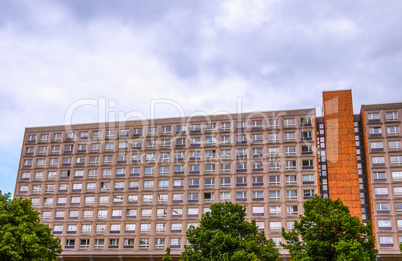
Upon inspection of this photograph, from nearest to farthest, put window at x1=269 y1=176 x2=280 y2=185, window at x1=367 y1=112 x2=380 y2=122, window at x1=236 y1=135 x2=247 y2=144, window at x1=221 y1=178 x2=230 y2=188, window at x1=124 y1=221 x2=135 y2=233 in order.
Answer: window at x1=367 y1=112 x2=380 y2=122, window at x1=269 y1=176 x2=280 y2=185, window at x1=221 y1=178 x2=230 y2=188, window at x1=124 y1=221 x2=135 y2=233, window at x1=236 y1=135 x2=247 y2=144

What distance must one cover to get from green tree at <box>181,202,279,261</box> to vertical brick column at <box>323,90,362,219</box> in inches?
1149

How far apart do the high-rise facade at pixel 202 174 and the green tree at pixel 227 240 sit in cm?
2423

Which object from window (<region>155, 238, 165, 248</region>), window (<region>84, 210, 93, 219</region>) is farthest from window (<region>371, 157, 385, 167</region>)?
window (<region>84, 210, 93, 219</region>)

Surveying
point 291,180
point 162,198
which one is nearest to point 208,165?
point 162,198

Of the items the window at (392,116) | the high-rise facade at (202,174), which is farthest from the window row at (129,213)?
the window at (392,116)

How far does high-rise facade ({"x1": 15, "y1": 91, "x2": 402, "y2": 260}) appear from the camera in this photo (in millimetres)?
71625

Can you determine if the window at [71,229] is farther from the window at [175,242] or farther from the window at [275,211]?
the window at [275,211]

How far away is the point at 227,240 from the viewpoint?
4494 cm

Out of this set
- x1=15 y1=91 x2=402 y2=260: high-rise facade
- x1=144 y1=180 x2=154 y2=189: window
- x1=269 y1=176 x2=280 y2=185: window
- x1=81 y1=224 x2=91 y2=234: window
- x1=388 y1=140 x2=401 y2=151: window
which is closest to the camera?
x1=388 y1=140 x2=401 y2=151: window

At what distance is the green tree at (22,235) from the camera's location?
1951 inches

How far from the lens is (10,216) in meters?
51.8

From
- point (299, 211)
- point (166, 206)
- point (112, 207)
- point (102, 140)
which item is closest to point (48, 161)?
point (102, 140)

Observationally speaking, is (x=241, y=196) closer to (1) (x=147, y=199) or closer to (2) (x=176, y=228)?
(2) (x=176, y=228)

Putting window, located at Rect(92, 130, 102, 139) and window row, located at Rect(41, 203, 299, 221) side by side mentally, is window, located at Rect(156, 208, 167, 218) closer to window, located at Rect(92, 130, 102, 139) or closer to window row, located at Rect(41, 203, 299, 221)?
window row, located at Rect(41, 203, 299, 221)
